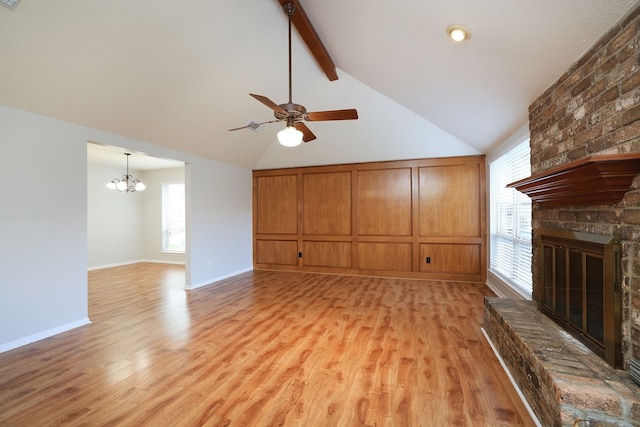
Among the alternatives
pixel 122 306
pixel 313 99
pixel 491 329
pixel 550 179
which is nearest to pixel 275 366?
pixel 491 329

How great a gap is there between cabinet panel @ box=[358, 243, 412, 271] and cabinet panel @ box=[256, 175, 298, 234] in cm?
166

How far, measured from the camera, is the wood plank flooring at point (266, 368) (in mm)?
1824

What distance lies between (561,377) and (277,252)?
5.69 m

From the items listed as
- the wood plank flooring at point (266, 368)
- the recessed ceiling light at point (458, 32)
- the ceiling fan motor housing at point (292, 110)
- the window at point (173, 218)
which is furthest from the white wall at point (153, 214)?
the recessed ceiling light at point (458, 32)

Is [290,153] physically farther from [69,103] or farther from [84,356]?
[84,356]

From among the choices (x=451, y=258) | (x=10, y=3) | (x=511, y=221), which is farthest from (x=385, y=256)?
(x=10, y=3)

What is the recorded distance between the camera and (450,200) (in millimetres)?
5480

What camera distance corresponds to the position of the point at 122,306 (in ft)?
13.3

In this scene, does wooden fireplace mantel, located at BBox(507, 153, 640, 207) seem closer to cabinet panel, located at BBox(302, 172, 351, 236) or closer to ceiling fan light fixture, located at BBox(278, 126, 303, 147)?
ceiling fan light fixture, located at BBox(278, 126, 303, 147)

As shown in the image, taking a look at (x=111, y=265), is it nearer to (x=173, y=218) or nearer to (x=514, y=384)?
(x=173, y=218)

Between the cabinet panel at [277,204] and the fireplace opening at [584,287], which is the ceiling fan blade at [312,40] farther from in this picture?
the fireplace opening at [584,287]

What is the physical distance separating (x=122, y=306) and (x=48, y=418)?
2.49 meters

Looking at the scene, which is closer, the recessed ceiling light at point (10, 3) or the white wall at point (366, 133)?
the recessed ceiling light at point (10, 3)

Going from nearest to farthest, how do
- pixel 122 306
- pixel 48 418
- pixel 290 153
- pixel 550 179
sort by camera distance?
pixel 48 418 → pixel 550 179 → pixel 122 306 → pixel 290 153
